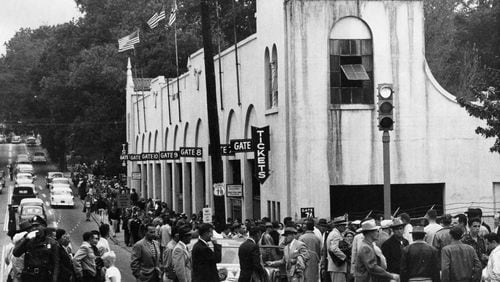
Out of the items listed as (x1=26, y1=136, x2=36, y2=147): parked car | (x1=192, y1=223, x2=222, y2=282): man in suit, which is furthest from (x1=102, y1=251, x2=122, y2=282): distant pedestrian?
(x1=26, y1=136, x2=36, y2=147): parked car

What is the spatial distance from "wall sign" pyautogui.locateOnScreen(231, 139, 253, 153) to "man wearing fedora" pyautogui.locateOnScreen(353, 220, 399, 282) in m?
18.1

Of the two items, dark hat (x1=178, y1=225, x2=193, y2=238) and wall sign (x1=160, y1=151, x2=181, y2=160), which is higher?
wall sign (x1=160, y1=151, x2=181, y2=160)

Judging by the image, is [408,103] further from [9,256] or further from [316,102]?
[9,256]

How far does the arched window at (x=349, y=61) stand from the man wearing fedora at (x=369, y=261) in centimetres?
1703

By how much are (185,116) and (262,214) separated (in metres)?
14.8

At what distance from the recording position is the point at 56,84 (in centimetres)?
9325

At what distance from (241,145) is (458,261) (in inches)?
758

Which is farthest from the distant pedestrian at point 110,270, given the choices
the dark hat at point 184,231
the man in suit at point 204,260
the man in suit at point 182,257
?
the man in suit at point 204,260

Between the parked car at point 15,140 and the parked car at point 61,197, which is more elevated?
the parked car at point 15,140

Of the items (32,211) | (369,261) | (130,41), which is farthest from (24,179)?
(369,261)

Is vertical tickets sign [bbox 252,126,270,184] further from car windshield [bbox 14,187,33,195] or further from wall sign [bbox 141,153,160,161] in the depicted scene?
car windshield [bbox 14,187,33,195]

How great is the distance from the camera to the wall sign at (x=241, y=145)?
3531 centimetres

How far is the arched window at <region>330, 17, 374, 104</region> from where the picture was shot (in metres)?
34.1

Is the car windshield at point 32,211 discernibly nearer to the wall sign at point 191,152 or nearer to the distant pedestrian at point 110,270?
the wall sign at point 191,152
